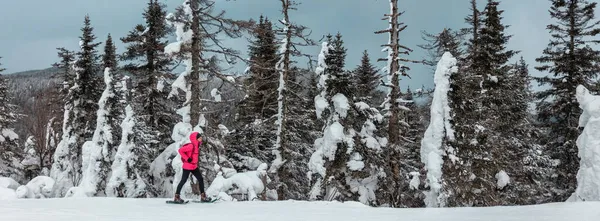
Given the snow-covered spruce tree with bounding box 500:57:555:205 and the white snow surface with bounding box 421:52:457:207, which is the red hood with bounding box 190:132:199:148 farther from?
the snow-covered spruce tree with bounding box 500:57:555:205

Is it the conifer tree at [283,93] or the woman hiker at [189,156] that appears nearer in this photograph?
the woman hiker at [189,156]

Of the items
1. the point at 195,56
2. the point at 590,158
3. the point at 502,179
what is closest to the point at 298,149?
the point at 502,179

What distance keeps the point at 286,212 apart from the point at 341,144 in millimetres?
9483

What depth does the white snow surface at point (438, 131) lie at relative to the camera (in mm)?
16750

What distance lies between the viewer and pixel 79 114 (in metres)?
28.9

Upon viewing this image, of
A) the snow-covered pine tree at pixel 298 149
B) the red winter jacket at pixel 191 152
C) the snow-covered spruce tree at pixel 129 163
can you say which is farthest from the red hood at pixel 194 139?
the snow-covered pine tree at pixel 298 149

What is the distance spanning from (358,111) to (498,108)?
27.7ft

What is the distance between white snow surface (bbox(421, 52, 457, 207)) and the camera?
16.8 metres

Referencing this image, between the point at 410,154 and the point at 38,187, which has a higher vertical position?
the point at 410,154

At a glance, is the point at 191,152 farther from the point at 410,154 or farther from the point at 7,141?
the point at 7,141

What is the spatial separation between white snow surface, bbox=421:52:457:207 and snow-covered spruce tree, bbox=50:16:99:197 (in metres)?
22.2

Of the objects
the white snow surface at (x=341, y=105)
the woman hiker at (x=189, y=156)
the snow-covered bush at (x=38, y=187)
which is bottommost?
the snow-covered bush at (x=38, y=187)

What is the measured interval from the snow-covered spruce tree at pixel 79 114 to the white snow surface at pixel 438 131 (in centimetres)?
2221

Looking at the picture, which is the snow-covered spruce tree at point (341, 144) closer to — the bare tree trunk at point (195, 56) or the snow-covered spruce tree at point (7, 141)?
the bare tree trunk at point (195, 56)
